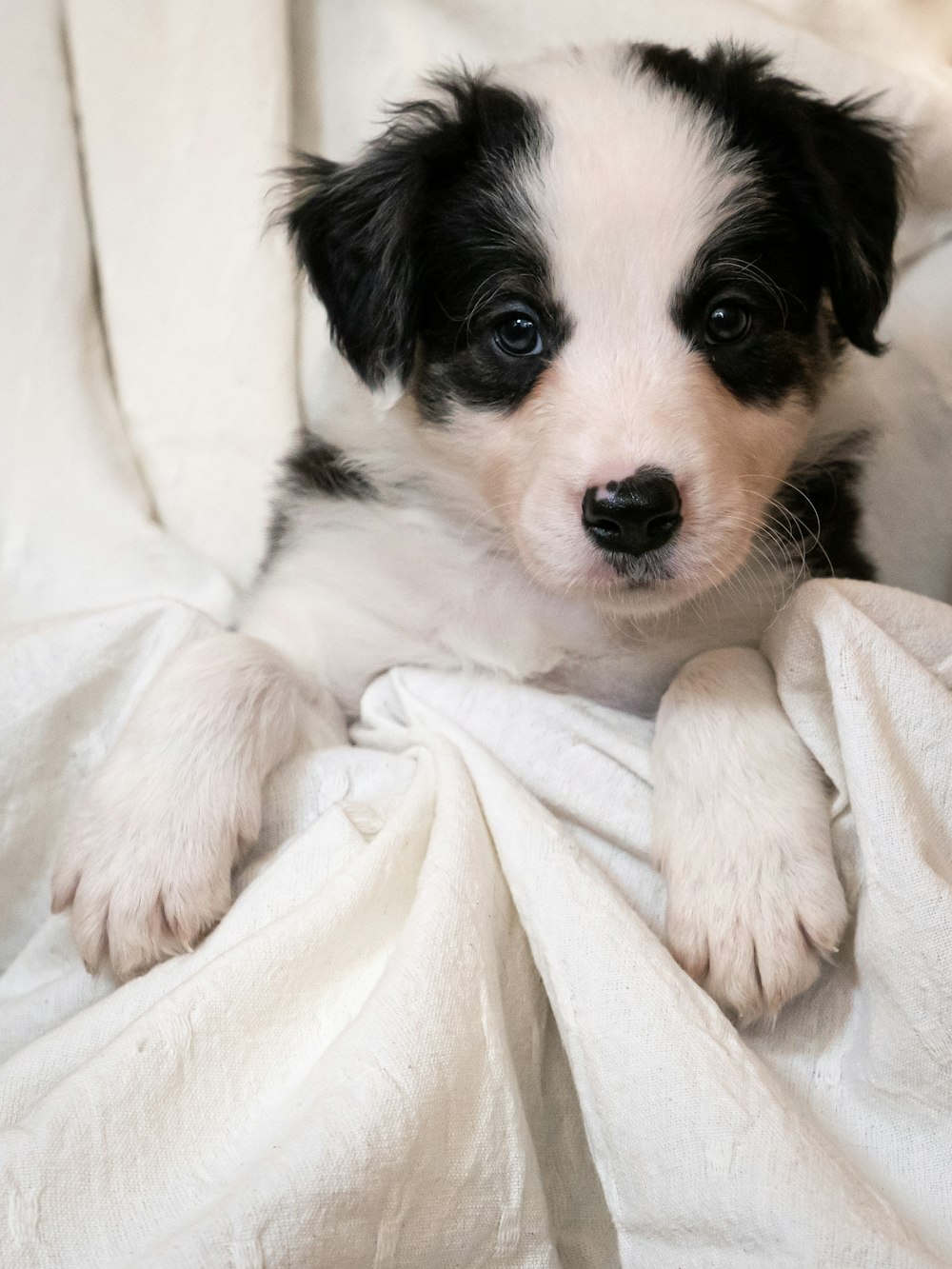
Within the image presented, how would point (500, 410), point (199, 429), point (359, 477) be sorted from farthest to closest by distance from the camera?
1. point (199, 429)
2. point (359, 477)
3. point (500, 410)

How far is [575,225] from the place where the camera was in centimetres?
158

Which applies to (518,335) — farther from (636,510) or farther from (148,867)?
(148,867)

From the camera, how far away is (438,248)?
1.75 metres

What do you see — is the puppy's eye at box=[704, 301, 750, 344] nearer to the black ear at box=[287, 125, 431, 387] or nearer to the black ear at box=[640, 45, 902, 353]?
the black ear at box=[640, 45, 902, 353]

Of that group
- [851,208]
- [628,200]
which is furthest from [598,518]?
[851,208]

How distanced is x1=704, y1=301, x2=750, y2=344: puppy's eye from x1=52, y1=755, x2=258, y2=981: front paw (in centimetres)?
98

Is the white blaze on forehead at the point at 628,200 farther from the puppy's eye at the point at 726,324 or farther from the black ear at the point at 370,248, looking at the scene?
the black ear at the point at 370,248

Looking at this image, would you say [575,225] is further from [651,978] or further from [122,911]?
[122,911]

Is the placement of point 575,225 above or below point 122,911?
above

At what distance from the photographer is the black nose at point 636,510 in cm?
138

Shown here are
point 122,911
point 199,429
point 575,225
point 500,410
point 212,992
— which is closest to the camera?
point 212,992

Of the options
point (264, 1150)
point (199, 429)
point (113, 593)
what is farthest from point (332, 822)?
point (199, 429)

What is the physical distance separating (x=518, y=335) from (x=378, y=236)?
0.99 ft

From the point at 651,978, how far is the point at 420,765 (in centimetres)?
51
